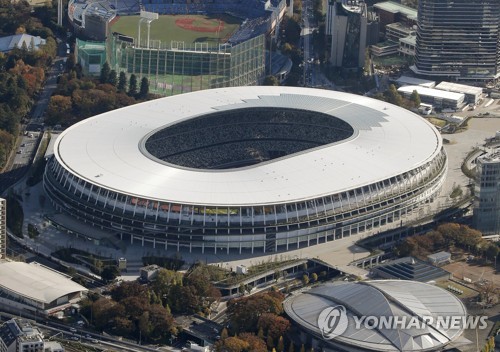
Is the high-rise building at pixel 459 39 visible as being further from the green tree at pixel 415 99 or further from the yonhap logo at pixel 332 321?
the yonhap logo at pixel 332 321

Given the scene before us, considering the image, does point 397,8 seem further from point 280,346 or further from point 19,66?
point 280,346

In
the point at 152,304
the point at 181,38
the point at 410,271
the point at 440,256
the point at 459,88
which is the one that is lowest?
the point at 459,88

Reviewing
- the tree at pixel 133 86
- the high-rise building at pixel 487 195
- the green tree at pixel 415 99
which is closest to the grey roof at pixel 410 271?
the high-rise building at pixel 487 195

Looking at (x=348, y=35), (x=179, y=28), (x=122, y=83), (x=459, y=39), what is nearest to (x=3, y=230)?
(x=122, y=83)

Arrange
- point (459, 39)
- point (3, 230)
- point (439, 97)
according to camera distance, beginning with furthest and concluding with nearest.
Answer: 1. point (459, 39)
2. point (439, 97)
3. point (3, 230)

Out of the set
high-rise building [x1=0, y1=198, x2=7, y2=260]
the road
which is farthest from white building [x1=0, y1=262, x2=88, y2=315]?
the road

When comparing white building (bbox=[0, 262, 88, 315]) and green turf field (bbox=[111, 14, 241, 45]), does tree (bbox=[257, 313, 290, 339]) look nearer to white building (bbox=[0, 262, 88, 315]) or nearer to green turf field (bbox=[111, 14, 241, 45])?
white building (bbox=[0, 262, 88, 315])
